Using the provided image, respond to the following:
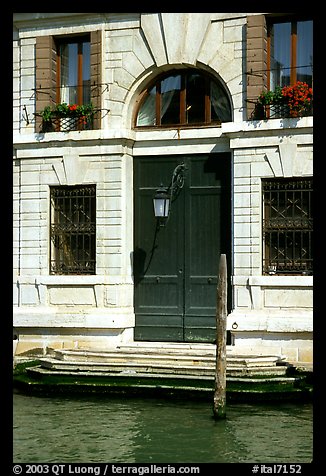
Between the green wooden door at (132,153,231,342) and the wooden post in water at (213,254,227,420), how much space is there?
2.93m

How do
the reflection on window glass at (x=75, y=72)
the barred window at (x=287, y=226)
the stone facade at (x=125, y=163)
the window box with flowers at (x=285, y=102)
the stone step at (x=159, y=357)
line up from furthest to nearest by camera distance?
the reflection on window glass at (x=75, y=72)
the stone facade at (x=125, y=163)
the barred window at (x=287, y=226)
the window box with flowers at (x=285, y=102)
the stone step at (x=159, y=357)

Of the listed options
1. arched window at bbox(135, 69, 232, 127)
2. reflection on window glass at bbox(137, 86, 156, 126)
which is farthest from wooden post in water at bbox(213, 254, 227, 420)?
reflection on window glass at bbox(137, 86, 156, 126)

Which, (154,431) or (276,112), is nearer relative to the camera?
(154,431)

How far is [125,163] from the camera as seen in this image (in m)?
15.2

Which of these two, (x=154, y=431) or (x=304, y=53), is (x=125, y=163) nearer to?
(x=304, y=53)

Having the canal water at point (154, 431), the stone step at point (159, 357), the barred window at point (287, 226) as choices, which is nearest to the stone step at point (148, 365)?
the stone step at point (159, 357)

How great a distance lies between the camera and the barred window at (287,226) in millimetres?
13953

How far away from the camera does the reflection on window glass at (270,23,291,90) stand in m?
14.2

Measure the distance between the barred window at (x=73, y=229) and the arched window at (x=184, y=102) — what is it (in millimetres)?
1473

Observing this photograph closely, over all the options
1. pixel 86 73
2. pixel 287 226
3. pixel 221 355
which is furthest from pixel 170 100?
pixel 221 355

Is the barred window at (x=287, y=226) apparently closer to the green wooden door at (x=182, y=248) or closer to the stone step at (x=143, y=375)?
the green wooden door at (x=182, y=248)

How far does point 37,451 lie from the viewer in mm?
10531

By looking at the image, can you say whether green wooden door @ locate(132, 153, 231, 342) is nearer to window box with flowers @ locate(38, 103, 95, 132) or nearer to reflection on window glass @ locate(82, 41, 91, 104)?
window box with flowers @ locate(38, 103, 95, 132)

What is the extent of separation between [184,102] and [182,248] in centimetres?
223
